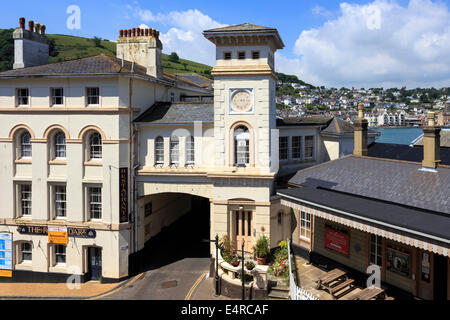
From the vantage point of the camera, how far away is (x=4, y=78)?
22.8 metres

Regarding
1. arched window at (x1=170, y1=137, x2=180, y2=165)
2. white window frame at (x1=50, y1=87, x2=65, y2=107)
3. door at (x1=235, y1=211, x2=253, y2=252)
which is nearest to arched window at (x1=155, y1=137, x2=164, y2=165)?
arched window at (x1=170, y1=137, x2=180, y2=165)

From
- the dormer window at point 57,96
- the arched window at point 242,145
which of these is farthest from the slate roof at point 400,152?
the dormer window at point 57,96

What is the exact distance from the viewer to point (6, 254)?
23359 mm

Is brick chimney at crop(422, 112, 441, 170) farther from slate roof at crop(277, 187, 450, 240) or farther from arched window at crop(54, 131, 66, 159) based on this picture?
arched window at crop(54, 131, 66, 159)

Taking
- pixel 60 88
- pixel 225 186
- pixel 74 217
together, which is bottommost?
pixel 74 217

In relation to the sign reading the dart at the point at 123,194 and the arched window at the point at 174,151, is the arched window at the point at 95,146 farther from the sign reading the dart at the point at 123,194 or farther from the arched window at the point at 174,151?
the arched window at the point at 174,151

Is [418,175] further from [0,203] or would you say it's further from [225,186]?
[0,203]

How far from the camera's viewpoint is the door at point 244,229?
21.5 metres

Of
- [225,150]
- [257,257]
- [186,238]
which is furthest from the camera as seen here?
[186,238]

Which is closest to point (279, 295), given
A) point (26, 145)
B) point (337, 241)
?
point (337, 241)

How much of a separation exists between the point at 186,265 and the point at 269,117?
11.5 metres

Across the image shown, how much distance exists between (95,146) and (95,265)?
794cm

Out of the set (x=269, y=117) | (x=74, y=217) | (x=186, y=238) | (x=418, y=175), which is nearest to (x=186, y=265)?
(x=186, y=238)

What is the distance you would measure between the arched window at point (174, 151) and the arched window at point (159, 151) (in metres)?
0.67
